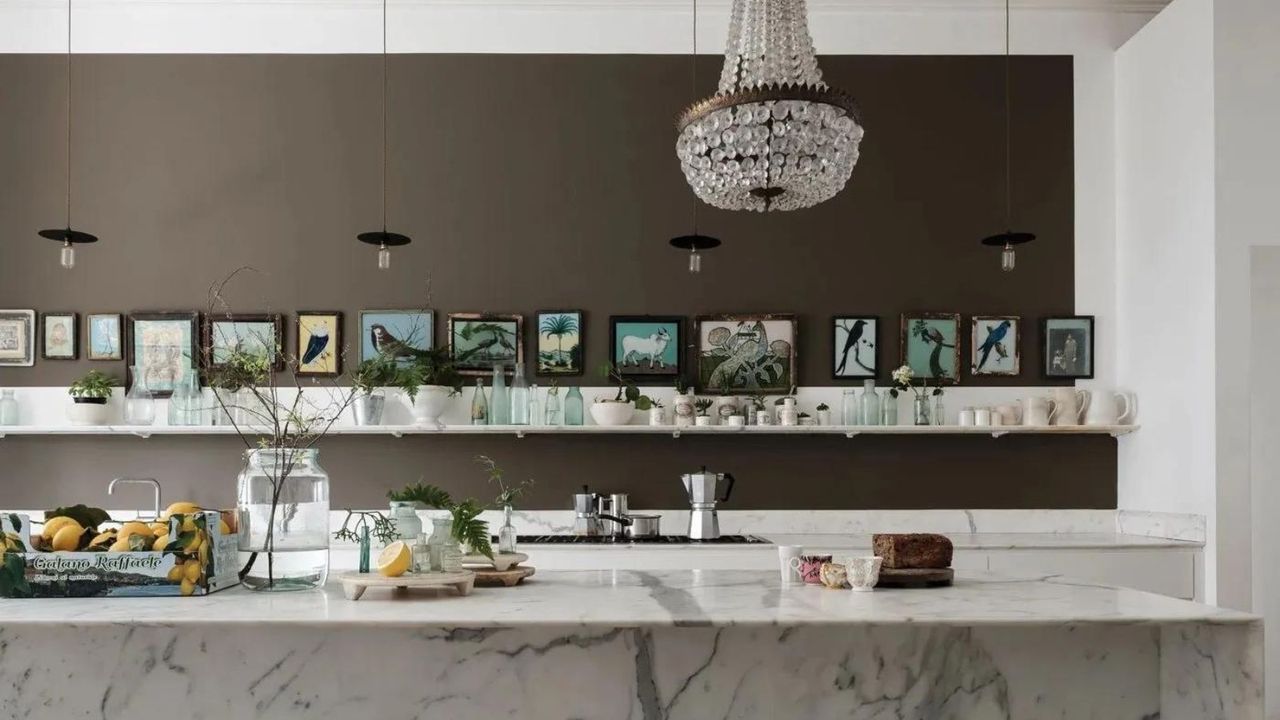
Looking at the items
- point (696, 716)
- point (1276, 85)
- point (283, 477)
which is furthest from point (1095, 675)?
point (1276, 85)

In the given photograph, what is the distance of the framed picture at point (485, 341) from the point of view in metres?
5.53

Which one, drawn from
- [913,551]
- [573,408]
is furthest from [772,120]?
[573,408]

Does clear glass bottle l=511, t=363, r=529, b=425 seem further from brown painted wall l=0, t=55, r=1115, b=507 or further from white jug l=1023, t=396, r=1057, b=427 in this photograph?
white jug l=1023, t=396, r=1057, b=427

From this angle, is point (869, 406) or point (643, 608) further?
point (869, 406)

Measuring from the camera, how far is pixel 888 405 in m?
5.48

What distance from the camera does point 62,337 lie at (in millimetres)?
5539

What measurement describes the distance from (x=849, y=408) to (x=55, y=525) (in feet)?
12.8

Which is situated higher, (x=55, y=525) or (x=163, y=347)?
Result: (x=163, y=347)

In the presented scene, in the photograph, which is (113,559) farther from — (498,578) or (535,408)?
(535,408)

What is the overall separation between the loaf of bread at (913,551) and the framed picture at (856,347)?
2.80 meters

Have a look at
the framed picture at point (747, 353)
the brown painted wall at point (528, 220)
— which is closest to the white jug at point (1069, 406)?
the brown painted wall at point (528, 220)

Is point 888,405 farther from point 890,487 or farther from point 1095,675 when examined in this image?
point 1095,675

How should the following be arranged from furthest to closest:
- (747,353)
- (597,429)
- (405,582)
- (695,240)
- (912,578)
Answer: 1. (747,353)
2. (597,429)
3. (695,240)
4. (912,578)
5. (405,582)

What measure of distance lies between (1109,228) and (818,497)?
210 cm
